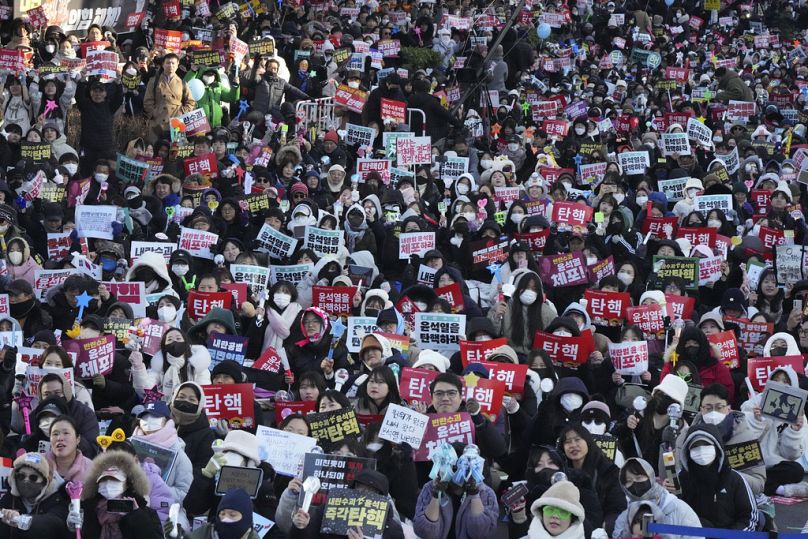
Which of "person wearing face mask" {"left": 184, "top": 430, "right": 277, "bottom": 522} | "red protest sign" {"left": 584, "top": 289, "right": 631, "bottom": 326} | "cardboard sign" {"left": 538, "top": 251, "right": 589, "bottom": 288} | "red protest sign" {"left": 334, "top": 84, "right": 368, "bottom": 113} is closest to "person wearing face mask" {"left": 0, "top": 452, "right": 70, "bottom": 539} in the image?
"person wearing face mask" {"left": 184, "top": 430, "right": 277, "bottom": 522}

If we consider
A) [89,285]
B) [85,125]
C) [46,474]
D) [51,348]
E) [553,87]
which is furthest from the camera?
[553,87]

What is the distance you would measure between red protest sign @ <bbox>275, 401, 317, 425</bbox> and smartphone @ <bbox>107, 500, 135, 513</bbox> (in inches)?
91.9

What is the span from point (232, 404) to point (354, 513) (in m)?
2.49

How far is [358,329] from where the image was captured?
12539mm

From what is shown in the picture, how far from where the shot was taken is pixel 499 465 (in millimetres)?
10891

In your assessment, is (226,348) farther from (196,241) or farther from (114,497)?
(114,497)

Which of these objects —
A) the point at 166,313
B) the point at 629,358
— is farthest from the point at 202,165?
the point at 629,358

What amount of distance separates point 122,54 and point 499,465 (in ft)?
38.2

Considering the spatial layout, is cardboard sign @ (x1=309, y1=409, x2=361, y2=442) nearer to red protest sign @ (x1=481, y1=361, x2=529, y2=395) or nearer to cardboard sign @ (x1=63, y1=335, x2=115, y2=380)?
red protest sign @ (x1=481, y1=361, x2=529, y2=395)

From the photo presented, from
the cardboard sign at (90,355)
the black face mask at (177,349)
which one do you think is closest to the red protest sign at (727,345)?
the black face mask at (177,349)

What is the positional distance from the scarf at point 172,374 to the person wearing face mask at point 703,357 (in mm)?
3799

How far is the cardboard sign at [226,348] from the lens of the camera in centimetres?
1190

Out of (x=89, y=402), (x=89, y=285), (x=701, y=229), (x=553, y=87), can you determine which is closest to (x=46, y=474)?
(x=89, y=402)

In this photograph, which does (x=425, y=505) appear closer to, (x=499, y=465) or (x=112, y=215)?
(x=499, y=465)
